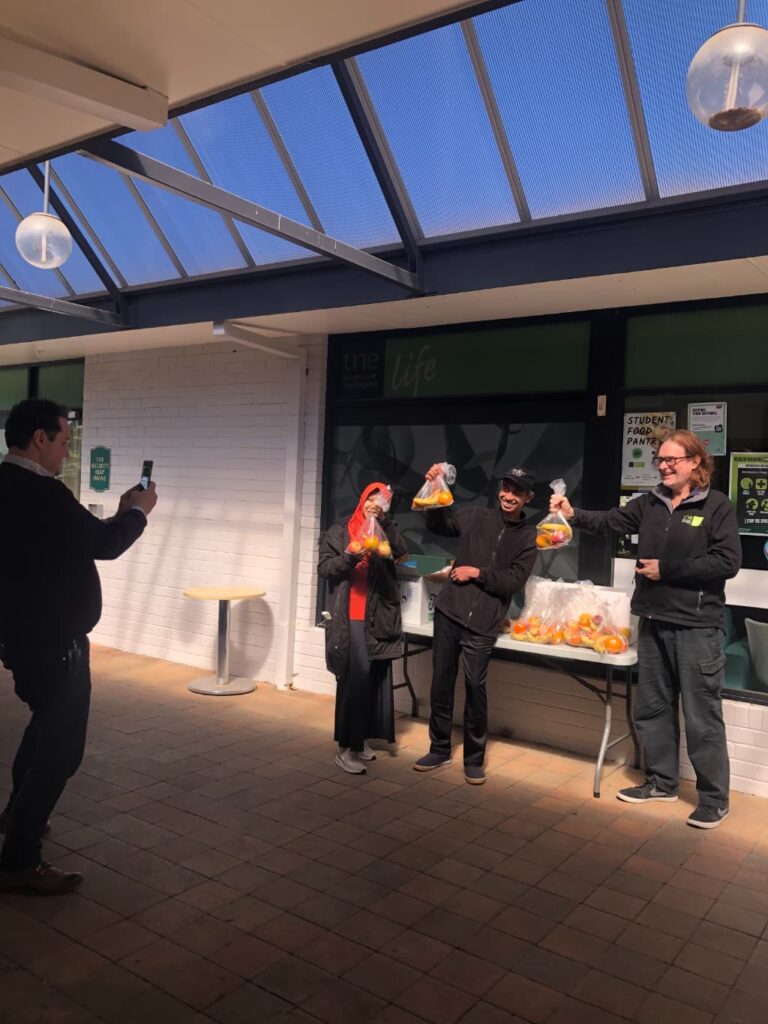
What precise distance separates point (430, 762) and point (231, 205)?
11.1 feet

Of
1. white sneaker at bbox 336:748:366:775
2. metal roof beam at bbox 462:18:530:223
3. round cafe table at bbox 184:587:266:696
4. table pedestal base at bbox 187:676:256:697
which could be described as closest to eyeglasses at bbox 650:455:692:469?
metal roof beam at bbox 462:18:530:223

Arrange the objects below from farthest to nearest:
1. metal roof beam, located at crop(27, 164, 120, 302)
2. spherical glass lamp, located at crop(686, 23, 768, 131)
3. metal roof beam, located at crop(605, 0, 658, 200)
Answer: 1. metal roof beam, located at crop(27, 164, 120, 302)
2. metal roof beam, located at crop(605, 0, 658, 200)
3. spherical glass lamp, located at crop(686, 23, 768, 131)

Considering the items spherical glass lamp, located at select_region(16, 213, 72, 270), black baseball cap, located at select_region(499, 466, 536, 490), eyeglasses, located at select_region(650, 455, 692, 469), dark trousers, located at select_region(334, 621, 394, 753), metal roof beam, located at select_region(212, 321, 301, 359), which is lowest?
dark trousers, located at select_region(334, 621, 394, 753)

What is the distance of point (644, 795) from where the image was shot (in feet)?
15.2

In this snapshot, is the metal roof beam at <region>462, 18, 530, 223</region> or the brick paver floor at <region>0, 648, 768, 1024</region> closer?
the brick paver floor at <region>0, 648, 768, 1024</region>

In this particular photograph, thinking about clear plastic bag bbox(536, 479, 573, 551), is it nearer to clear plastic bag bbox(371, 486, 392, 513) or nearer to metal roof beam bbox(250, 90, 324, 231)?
clear plastic bag bbox(371, 486, 392, 513)

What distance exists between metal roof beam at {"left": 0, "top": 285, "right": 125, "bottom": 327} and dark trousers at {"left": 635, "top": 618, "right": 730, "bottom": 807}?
5.10m

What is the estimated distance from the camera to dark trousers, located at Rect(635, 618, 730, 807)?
14.3 feet

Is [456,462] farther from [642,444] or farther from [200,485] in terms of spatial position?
[200,485]

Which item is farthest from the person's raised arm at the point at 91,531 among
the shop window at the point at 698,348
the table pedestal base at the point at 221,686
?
the table pedestal base at the point at 221,686

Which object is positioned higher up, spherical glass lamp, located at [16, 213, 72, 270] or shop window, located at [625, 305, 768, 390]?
spherical glass lamp, located at [16, 213, 72, 270]

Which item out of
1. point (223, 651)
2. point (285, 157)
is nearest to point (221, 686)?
point (223, 651)

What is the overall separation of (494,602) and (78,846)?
8.26 feet

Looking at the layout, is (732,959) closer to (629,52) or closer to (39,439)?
(39,439)
